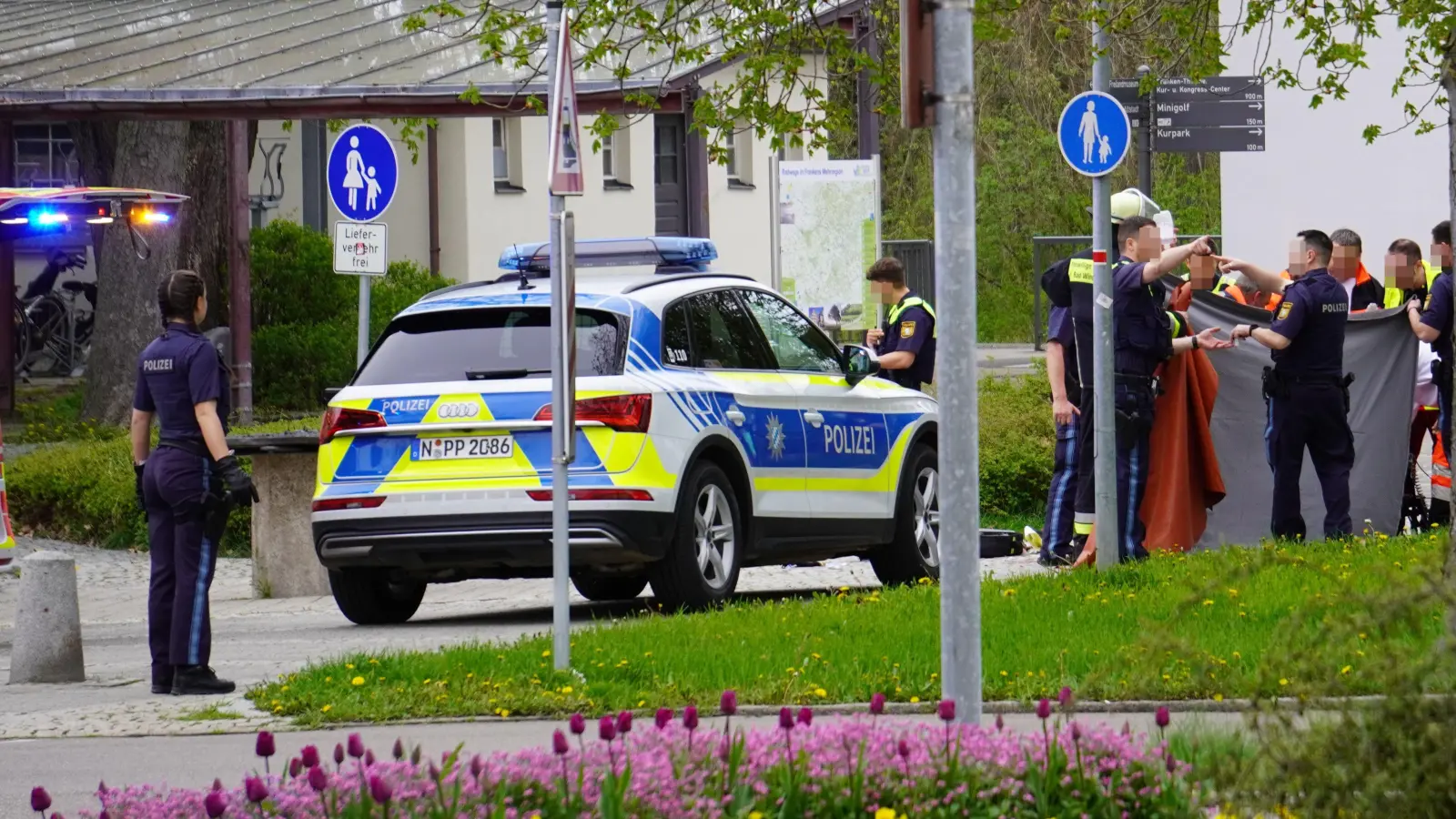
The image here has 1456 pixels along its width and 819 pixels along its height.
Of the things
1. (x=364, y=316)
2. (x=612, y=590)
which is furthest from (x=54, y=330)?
(x=612, y=590)

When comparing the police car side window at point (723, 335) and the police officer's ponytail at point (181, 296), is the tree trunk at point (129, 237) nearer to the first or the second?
the police car side window at point (723, 335)

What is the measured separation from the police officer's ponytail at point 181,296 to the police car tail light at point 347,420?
165 centimetres

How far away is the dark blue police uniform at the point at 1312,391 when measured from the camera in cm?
1275

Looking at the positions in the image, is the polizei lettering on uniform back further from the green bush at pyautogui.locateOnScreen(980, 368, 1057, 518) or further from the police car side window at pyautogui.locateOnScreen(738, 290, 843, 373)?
the green bush at pyautogui.locateOnScreen(980, 368, 1057, 518)

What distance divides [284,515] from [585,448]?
3.49 metres

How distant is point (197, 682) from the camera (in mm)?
9492

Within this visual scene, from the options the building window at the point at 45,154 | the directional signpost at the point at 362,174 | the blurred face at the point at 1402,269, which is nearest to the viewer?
the blurred face at the point at 1402,269

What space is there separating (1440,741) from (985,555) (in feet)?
35.2

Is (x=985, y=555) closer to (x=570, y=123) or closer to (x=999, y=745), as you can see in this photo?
(x=570, y=123)

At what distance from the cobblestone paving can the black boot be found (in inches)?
3.2

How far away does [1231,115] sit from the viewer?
21.9m

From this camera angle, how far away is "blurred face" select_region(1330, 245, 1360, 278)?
1394 centimetres

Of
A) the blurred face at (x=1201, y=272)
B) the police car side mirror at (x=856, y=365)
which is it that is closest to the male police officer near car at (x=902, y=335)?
the police car side mirror at (x=856, y=365)

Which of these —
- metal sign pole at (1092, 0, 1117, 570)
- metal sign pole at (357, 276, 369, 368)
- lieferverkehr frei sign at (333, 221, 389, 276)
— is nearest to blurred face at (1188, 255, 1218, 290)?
metal sign pole at (1092, 0, 1117, 570)
